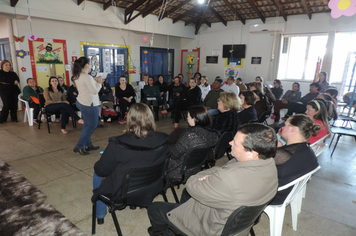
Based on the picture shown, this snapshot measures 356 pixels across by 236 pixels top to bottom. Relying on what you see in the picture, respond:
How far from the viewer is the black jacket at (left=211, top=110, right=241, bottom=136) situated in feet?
9.93

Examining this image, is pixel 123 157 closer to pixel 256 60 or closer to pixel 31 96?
pixel 31 96

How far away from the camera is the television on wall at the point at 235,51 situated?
9.29 meters

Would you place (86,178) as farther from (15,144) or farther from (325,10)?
(325,10)

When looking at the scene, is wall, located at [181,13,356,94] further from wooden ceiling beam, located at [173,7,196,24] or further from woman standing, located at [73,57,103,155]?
woman standing, located at [73,57,103,155]

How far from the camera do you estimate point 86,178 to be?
290 cm

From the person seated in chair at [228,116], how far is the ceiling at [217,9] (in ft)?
16.8

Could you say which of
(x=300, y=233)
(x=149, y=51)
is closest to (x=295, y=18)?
(x=149, y=51)

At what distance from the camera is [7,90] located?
5305mm

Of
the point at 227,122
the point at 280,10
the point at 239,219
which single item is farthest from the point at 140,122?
the point at 280,10

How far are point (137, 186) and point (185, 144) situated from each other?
0.63 metres

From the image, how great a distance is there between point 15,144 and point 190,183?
12.8ft

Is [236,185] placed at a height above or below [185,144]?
above

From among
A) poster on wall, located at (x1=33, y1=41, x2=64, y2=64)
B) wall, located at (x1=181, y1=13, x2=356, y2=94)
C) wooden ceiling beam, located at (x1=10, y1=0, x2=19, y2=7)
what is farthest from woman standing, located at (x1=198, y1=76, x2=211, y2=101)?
wooden ceiling beam, located at (x1=10, y1=0, x2=19, y2=7)

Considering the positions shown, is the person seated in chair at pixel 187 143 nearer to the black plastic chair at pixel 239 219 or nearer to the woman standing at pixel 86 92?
the black plastic chair at pixel 239 219
